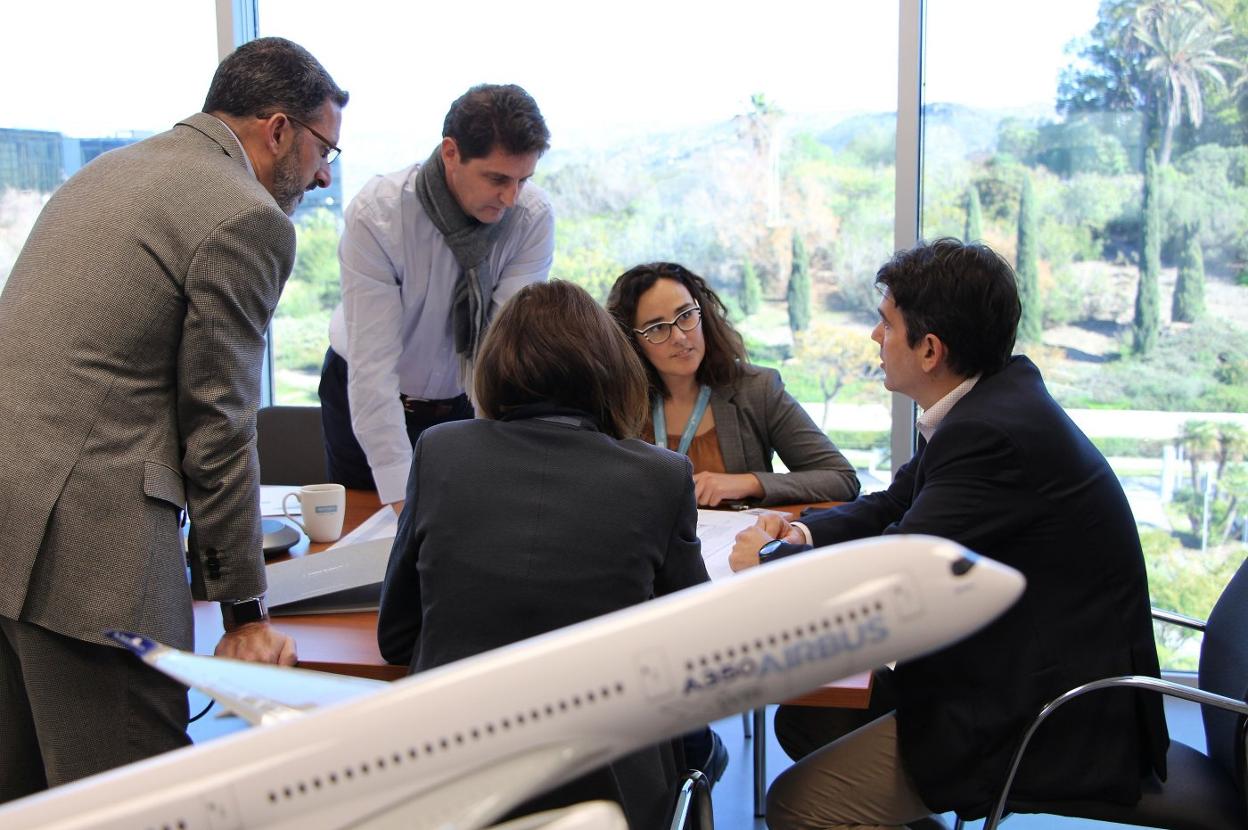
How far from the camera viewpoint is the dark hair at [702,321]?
2762 mm

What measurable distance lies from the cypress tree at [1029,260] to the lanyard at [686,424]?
4.20 feet

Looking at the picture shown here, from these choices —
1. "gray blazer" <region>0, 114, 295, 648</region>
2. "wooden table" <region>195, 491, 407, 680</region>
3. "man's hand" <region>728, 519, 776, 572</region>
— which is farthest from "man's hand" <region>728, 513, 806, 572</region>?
"gray blazer" <region>0, 114, 295, 648</region>

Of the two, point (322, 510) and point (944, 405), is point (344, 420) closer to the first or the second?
point (322, 510)

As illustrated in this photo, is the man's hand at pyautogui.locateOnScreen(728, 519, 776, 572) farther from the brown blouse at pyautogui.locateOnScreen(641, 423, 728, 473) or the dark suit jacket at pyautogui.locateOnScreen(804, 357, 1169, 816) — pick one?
the brown blouse at pyautogui.locateOnScreen(641, 423, 728, 473)

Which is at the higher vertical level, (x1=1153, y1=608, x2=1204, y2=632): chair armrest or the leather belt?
the leather belt

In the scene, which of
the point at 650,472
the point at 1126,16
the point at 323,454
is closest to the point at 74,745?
the point at 650,472

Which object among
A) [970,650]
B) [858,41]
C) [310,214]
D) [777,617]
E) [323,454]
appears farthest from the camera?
[310,214]

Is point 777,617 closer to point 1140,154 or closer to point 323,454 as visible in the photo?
point 323,454

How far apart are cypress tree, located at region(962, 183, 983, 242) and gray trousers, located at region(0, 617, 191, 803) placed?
2767mm

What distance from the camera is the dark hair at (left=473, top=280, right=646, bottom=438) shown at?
5.11 feet

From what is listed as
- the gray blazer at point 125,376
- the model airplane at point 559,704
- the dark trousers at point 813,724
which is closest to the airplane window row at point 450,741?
the model airplane at point 559,704

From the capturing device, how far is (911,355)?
2.02 metres

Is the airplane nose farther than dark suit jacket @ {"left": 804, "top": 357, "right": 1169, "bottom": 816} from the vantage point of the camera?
No

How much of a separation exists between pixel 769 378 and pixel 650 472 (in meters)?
1.40
